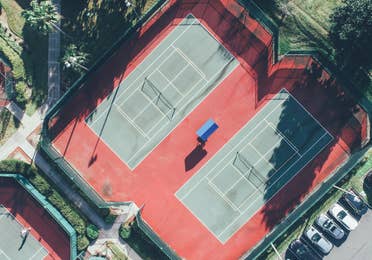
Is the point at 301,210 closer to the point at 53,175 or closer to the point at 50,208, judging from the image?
the point at 50,208

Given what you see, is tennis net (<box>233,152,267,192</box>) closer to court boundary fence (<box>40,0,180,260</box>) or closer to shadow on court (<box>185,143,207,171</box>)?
shadow on court (<box>185,143,207,171</box>)

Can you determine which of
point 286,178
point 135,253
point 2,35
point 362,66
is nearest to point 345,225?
point 286,178

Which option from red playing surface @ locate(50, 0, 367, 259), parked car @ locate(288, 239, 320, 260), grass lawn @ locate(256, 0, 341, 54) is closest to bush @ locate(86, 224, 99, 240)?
red playing surface @ locate(50, 0, 367, 259)

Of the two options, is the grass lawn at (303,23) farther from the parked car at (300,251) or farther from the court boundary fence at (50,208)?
the court boundary fence at (50,208)

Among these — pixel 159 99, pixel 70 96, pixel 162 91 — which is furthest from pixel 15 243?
pixel 162 91

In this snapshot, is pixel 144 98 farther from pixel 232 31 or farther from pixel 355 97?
pixel 355 97

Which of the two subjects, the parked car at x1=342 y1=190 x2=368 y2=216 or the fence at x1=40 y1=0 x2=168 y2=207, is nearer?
the parked car at x1=342 y1=190 x2=368 y2=216

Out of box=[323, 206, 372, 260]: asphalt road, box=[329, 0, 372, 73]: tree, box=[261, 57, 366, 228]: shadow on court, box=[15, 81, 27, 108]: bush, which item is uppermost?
box=[15, 81, 27, 108]: bush
